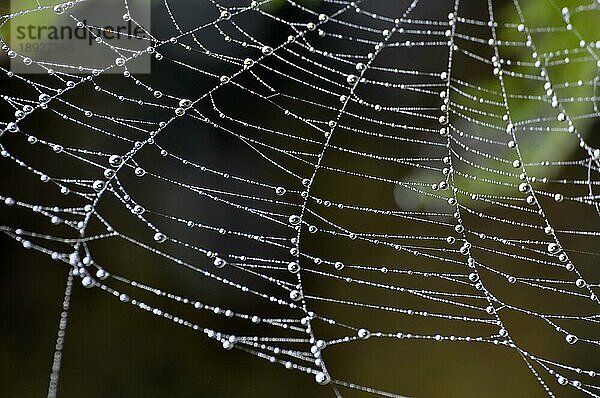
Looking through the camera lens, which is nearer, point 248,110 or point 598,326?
point 248,110

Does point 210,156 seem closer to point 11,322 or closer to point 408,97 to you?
point 408,97

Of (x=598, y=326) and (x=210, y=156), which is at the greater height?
(x=210, y=156)

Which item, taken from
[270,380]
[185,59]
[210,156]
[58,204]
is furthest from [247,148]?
[270,380]

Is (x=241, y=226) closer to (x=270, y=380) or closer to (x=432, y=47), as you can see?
(x=270, y=380)

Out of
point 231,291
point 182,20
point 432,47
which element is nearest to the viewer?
point 182,20

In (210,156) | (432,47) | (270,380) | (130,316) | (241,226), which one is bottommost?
(270,380)

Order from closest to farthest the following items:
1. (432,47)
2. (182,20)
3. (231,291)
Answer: (182,20) < (432,47) < (231,291)

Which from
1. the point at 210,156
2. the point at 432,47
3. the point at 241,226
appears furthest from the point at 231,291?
the point at 432,47

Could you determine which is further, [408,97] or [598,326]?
[598,326]

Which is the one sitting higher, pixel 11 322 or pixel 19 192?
pixel 19 192
